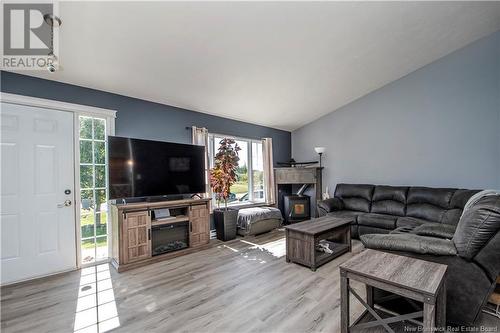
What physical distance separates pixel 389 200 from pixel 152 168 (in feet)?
14.2

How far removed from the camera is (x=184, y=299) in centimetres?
227

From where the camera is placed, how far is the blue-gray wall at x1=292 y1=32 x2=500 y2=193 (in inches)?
141

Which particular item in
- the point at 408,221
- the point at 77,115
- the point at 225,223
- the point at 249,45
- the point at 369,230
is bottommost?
the point at 369,230

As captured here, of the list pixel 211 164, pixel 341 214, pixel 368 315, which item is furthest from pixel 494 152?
pixel 211 164

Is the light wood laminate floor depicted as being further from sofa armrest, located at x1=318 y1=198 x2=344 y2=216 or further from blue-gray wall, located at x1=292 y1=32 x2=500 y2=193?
blue-gray wall, located at x1=292 y1=32 x2=500 y2=193

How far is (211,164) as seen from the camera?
459 centimetres

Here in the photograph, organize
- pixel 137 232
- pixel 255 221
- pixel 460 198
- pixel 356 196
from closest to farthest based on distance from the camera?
1. pixel 137 232
2. pixel 460 198
3. pixel 255 221
4. pixel 356 196

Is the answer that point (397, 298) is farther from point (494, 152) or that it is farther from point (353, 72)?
point (353, 72)

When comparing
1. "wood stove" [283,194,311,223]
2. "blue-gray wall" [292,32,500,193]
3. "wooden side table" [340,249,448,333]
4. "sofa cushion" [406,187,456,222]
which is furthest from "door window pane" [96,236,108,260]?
"sofa cushion" [406,187,456,222]

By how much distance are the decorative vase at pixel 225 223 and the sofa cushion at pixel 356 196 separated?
237cm

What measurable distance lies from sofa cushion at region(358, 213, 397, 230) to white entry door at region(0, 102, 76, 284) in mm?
4534

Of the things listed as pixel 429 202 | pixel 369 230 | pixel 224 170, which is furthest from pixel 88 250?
pixel 429 202

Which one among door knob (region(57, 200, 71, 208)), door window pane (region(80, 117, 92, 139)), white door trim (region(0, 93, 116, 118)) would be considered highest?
white door trim (region(0, 93, 116, 118))
